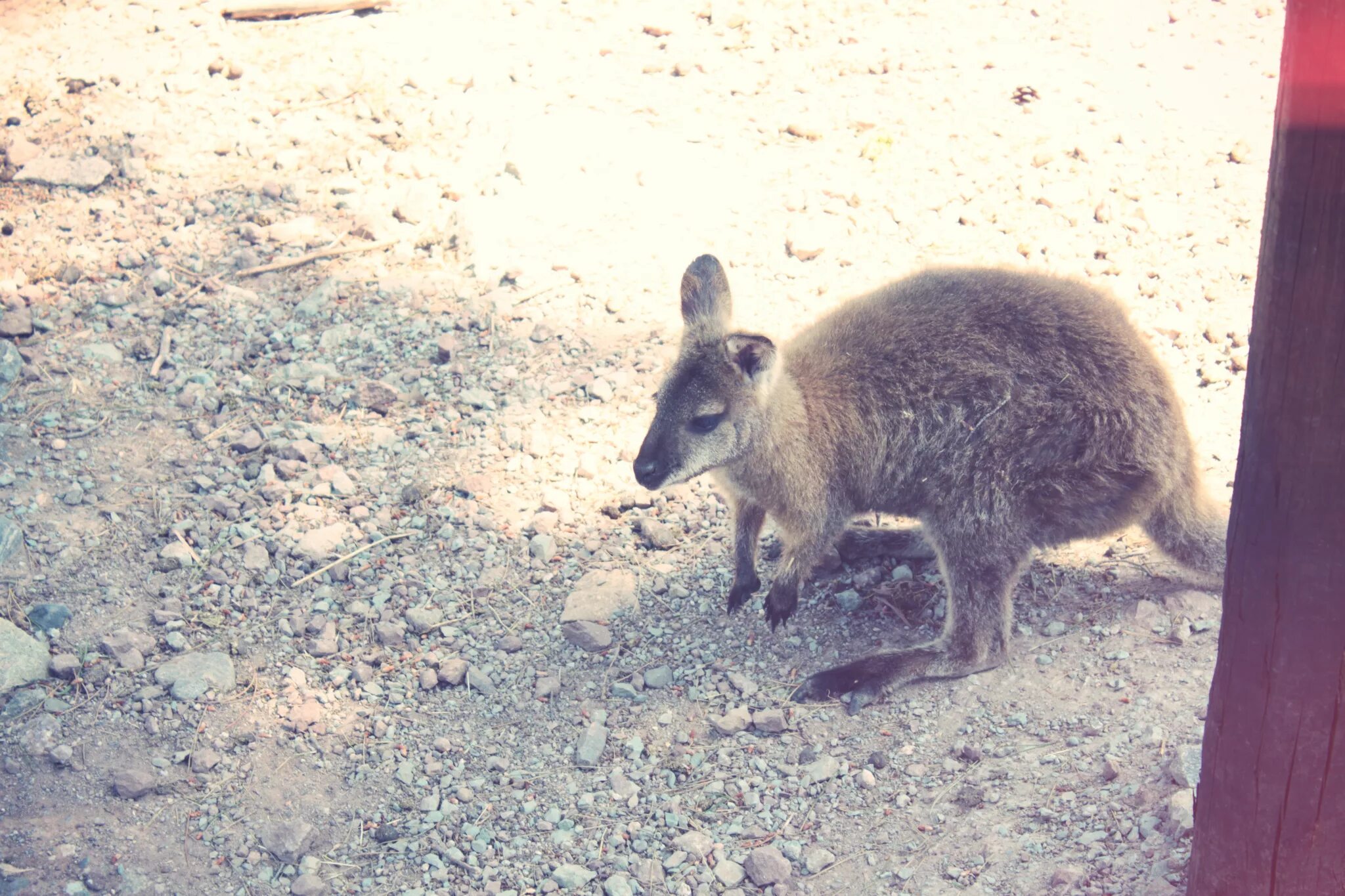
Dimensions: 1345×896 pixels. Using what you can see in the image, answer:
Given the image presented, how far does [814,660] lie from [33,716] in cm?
241

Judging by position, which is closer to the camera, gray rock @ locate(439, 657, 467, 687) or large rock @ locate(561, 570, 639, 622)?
gray rock @ locate(439, 657, 467, 687)

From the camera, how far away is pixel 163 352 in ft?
15.9

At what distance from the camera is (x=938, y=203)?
541 centimetres

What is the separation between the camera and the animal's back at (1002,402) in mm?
3467

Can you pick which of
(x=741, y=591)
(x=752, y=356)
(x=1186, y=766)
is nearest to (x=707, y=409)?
(x=752, y=356)

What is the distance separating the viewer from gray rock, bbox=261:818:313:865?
10.3 ft

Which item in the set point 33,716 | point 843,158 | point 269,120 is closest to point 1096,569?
point 843,158

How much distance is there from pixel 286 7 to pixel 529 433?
354cm

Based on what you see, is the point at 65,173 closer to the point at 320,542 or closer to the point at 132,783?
the point at 320,542

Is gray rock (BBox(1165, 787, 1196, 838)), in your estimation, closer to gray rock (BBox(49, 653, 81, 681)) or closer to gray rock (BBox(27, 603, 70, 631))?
gray rock (BBox(49, 653, 81, 681))

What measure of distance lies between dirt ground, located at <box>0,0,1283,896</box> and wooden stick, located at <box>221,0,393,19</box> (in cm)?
7

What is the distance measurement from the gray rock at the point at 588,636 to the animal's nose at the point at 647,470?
23.0 inches

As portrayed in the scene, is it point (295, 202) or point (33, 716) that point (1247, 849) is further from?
point (295, 202)

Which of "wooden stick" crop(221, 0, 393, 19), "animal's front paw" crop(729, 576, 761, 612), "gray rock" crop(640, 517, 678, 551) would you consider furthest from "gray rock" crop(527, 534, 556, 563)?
"wooden stick" crop(221, 0, 393, 19)
